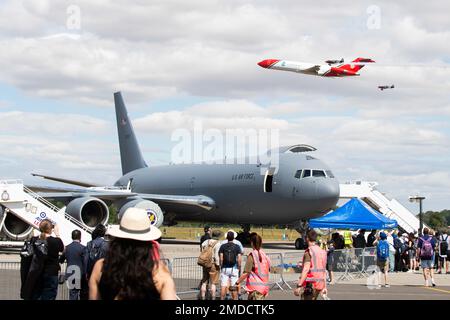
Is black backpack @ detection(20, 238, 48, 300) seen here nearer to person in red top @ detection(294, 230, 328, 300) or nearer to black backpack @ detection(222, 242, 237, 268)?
person in red top @ detection(294, 230, 328, 300)

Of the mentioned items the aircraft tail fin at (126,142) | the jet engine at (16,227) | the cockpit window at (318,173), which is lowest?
the jet engine at (16,227)

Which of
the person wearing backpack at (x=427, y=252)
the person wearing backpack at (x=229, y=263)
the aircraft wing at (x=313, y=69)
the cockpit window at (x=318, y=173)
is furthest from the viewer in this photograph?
the aircraft wing at (x=313, y=69)

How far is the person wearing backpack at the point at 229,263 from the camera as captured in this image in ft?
46.0

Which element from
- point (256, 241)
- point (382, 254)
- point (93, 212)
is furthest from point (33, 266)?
point (93, 212)

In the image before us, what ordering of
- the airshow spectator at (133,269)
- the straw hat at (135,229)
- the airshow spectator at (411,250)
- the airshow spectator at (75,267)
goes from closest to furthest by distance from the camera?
the airshow spectator at (133,269) → the straw hat at (135,229) → the airshow spectator at (75,267) → the airshow spectator at (411,250)

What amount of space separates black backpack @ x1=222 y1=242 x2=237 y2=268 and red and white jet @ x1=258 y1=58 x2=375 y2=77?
2903 cm

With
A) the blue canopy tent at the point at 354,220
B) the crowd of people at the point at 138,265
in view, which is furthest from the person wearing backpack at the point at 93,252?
the blue canopy tent at the point at 354,220

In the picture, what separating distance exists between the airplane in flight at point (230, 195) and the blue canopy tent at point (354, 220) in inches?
242

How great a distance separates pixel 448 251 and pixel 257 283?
50.7 ft

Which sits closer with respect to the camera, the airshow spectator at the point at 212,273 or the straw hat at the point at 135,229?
the straw hat at the point at 135,229

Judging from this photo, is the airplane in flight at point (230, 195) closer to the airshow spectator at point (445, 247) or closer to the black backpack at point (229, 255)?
the airshow spectator at point (445, 247)

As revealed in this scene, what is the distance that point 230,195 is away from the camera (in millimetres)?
39375

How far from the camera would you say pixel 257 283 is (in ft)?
38.2

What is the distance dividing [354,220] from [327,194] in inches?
270
